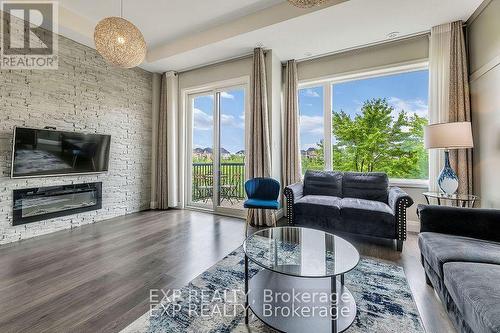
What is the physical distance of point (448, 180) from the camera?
2691 millimetres

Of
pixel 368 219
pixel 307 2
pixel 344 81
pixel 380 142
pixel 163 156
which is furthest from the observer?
pixel 163 156

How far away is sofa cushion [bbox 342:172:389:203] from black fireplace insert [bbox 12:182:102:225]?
4186mm

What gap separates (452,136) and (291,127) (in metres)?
2.19

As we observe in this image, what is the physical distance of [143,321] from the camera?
1506 mm

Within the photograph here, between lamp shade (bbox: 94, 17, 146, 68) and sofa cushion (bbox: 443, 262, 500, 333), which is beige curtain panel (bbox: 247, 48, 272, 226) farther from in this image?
sofa cushion (bbox: 443, 262, 500, 333)

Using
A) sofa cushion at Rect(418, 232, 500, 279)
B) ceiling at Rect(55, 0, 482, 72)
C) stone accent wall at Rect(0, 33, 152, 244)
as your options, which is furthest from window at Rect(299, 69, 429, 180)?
stone accent wall at Rect(0, 33, 152, 244)

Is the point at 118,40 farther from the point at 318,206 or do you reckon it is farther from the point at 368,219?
the point at 368,219

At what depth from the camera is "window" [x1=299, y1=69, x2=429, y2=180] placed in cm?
354

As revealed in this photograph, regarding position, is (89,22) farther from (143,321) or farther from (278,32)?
(143,321)

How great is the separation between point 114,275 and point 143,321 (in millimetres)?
837

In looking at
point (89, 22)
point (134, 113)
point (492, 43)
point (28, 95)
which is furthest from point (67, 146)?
point (492, 43)

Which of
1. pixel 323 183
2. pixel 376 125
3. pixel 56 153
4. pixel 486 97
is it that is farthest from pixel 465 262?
pixel 56 153

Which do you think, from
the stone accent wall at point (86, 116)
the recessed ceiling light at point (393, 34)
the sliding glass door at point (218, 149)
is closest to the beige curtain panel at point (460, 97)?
the recessed ceiling light at point (393, 34)

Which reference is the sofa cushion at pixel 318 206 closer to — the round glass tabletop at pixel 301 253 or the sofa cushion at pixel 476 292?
the round glass tabletop at pixel 301 253
